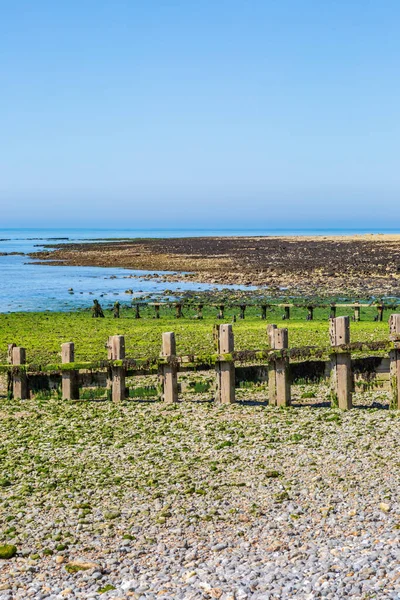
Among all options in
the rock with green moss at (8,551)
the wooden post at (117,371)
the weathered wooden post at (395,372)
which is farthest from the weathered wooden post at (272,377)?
the rock with green moss at (8,551)

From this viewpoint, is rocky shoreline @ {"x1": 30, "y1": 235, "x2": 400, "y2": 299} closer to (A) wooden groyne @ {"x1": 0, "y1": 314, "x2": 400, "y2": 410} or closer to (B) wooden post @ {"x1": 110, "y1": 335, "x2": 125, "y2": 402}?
(A) wooden groyne @ {"x1": 0, "y1": 314, "x2": 400, "y2": 410}

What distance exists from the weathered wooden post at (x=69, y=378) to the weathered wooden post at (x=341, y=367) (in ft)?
18.4

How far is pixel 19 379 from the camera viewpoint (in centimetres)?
1603

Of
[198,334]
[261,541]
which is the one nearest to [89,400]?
[261,541]

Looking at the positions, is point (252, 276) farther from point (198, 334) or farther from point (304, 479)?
point (304, 479)

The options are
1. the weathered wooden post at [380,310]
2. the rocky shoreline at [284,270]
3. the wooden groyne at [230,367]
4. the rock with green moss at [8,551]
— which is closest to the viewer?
the rock with green moss at [8,551]

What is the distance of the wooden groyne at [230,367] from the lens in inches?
574

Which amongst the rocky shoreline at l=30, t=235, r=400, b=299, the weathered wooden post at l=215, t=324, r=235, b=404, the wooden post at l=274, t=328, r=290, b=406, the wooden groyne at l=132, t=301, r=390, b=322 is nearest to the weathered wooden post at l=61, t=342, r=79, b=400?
the weathered wooden post at l=215, t=324, r=235, b=404

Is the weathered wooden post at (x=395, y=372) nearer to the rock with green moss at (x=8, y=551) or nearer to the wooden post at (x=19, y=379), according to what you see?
the wooden post at (x=19, y=379)

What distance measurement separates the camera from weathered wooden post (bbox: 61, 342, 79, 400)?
15.6 metres

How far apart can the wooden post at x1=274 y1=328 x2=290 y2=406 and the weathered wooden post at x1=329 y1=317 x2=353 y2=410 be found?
95 centimetres

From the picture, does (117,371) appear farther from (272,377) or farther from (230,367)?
(272,377)

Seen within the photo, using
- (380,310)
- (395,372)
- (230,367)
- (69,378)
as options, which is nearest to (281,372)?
(230,367)

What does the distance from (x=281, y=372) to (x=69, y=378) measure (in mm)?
4667
